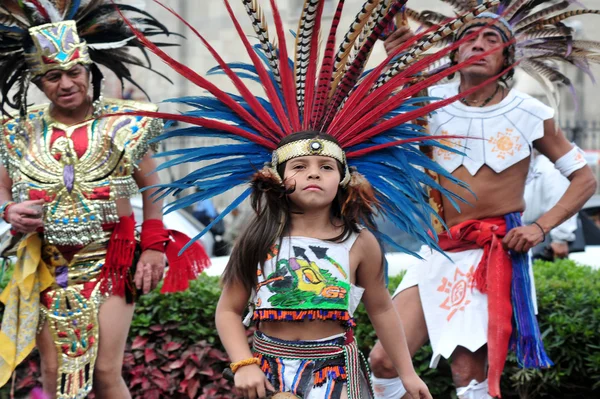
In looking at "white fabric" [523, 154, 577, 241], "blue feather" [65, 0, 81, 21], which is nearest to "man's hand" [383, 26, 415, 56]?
"blue feather" [65, 0, 81, 21]

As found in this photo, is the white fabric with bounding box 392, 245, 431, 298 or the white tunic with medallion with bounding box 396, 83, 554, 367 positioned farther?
the white fabric with bounding box 392, 245, 431, 298

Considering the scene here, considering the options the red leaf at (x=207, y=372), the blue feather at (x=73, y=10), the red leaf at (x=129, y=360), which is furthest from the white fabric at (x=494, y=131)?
the red leaf at (x=129, y=360)

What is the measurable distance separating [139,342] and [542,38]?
126 inches

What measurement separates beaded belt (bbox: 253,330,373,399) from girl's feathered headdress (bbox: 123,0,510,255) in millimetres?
560

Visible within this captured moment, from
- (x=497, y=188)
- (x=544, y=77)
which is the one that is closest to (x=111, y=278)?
(x=497, y=188)

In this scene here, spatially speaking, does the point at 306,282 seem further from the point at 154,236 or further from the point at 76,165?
the point at 76,165

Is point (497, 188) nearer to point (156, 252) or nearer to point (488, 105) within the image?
point (488, 105)

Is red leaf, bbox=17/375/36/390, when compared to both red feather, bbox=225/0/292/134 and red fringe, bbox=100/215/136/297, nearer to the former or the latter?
red fringe, bbox=100/215/136/297

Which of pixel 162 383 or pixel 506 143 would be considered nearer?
pixel 506 143

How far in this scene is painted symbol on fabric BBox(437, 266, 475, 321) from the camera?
4840mm

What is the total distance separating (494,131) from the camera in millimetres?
4895

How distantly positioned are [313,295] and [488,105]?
1839mm

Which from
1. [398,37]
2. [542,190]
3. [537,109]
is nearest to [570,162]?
[537,109]

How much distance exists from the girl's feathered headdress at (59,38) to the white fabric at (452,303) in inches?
75.1
